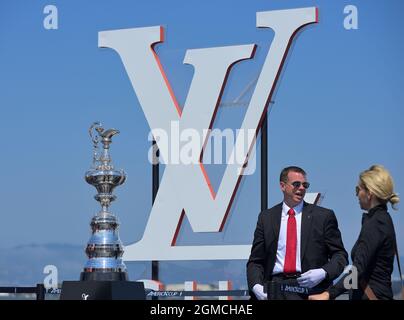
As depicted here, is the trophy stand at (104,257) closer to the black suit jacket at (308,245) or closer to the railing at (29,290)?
the black suit jacket at (308,245)

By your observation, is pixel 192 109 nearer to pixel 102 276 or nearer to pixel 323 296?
pixel 102 276

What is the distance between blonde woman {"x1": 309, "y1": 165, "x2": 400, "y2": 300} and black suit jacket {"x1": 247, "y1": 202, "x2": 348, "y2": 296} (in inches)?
31.2

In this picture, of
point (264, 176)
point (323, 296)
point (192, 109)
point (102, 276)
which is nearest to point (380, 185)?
point (323, 296)

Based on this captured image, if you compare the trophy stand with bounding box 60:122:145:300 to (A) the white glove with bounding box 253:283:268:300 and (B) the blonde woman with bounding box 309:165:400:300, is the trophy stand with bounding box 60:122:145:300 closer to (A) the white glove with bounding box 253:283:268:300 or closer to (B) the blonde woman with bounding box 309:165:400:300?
(A) the white glove with bounding box 253:283:268:300

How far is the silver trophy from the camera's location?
534cm

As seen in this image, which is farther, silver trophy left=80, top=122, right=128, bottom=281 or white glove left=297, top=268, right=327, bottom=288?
silver trophy left=80, top=122, right=128, bottom=281

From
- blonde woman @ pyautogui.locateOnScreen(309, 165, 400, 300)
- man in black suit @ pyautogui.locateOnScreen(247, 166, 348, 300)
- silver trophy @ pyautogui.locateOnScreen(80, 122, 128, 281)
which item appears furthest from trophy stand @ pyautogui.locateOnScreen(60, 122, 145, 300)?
blonde woman @ pyautogui.locateOnScreen(309, 165, 400, 300)

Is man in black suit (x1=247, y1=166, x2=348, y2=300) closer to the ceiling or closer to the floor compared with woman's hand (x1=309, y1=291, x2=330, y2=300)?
closer to the ceiling

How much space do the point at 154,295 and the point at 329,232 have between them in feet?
10.0

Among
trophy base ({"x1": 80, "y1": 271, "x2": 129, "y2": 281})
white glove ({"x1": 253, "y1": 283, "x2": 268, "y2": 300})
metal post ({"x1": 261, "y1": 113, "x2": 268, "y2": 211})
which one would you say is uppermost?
metal post ({"x1": 261, "y1": 113, "x2": 268, "y2": 211})

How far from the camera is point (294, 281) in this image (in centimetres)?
457

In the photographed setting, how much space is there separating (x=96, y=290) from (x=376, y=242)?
178cm
